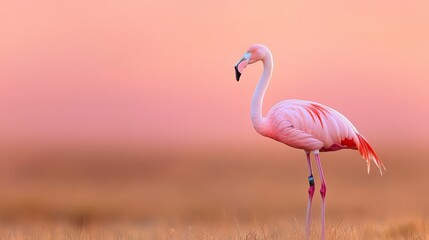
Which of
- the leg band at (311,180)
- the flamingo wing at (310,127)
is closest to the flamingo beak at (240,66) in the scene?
the flamingo wing at (310,127)

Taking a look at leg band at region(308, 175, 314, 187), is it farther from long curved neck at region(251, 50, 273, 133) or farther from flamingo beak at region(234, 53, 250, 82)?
flamingo beak at region(234, 53, 250, 82)

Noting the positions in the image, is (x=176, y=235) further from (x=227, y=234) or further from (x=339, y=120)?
(x=339, y=120)

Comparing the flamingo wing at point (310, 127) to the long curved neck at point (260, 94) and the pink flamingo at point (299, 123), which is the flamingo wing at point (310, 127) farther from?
the long curved neck at point (260, 94)

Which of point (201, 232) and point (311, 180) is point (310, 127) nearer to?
point (311, 180)

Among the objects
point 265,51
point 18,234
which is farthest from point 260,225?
point 18,234

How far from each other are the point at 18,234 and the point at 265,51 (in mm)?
3977

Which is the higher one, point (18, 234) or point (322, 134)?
point (322, 134)

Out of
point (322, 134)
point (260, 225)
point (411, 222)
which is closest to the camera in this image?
point (322, 134)

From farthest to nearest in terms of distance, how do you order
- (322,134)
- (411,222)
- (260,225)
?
(411,222) → (260,225) → (322,134)

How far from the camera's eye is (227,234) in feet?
30.2

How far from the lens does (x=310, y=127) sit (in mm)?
8930

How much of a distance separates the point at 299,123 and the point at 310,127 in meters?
0.15

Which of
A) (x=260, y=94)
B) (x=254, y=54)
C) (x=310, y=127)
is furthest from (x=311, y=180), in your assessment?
(x=254, y=54)

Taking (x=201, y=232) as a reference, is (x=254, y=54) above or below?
above
